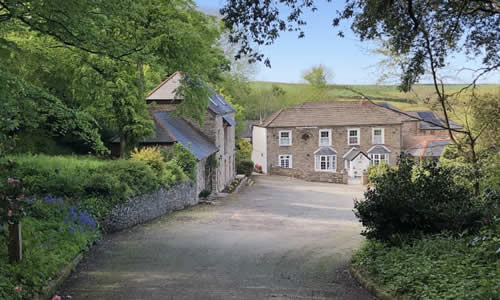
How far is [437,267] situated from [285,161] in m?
51.5

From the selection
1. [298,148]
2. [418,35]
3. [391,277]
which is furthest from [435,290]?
[298,148]

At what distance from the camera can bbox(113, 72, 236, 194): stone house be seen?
1096 inches

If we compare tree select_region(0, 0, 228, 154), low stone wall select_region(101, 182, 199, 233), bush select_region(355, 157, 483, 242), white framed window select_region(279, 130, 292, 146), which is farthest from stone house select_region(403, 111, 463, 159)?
bush select_region(355, 157, 483, 242)

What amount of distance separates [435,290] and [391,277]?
1279 mm

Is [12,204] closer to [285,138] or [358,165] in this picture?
[358,165]

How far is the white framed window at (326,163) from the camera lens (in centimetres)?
5803

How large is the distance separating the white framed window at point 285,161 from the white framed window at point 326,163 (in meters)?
3.04

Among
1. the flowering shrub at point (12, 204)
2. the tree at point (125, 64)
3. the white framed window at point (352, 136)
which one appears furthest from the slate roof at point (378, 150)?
the flowering shrub at point (12, 204)

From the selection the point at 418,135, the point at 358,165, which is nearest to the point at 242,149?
the point at 358,165

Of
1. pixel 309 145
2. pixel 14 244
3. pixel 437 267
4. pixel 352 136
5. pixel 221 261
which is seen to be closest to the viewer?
pixel 437 267

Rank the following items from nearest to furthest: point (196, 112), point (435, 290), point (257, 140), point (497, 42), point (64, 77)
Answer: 1. point (435, 290)
2. point (497, 42)
3. point (64, 77)
4. point (196, 112)
5. point (257, 140)

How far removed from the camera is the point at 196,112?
26.5 meters

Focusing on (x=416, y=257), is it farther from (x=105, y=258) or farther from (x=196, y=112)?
(x=196, y=112)

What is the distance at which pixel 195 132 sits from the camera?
1346 inches
